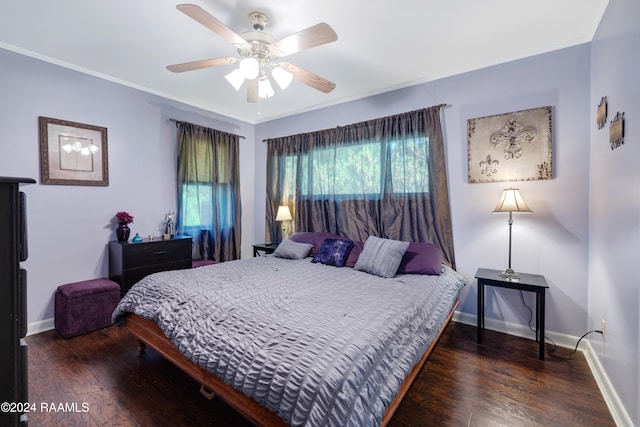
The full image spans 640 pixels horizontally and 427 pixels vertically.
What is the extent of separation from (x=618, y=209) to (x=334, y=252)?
2241 mm

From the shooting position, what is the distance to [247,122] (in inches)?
190

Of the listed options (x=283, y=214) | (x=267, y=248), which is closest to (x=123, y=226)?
(x=267, y=248)

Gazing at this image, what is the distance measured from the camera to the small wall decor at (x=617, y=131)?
66.7 inches

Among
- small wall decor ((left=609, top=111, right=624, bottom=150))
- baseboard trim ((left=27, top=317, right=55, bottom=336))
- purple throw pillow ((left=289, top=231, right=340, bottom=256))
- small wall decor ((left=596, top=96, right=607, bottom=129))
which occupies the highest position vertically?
small wall decor ((left=596, top=96, right=607, bottom=129))

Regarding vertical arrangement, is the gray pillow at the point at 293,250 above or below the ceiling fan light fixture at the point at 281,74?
below

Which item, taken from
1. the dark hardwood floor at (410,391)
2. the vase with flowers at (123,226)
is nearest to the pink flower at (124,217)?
the vase with flowers at (123,226)

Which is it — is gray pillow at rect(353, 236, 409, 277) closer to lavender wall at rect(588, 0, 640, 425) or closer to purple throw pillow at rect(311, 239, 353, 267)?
purple throw pillow at rect(311, 239, 353, 267)

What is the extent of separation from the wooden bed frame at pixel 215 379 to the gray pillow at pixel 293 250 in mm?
1603

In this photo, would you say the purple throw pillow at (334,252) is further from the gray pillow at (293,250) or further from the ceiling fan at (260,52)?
the ceiling fan at (260,52)

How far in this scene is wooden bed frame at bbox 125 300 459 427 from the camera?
4.34 ft

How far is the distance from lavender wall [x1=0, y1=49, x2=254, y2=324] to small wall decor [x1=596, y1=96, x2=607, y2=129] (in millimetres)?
4383

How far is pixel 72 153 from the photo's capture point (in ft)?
9.70

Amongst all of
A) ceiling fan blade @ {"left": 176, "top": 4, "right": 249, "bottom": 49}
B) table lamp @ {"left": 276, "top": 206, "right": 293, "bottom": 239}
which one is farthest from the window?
ceiling fan blade @ {"left": 176, "top": 4, "right": 249, "bottom": 49}

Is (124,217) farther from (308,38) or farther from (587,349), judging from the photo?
(587,349)
